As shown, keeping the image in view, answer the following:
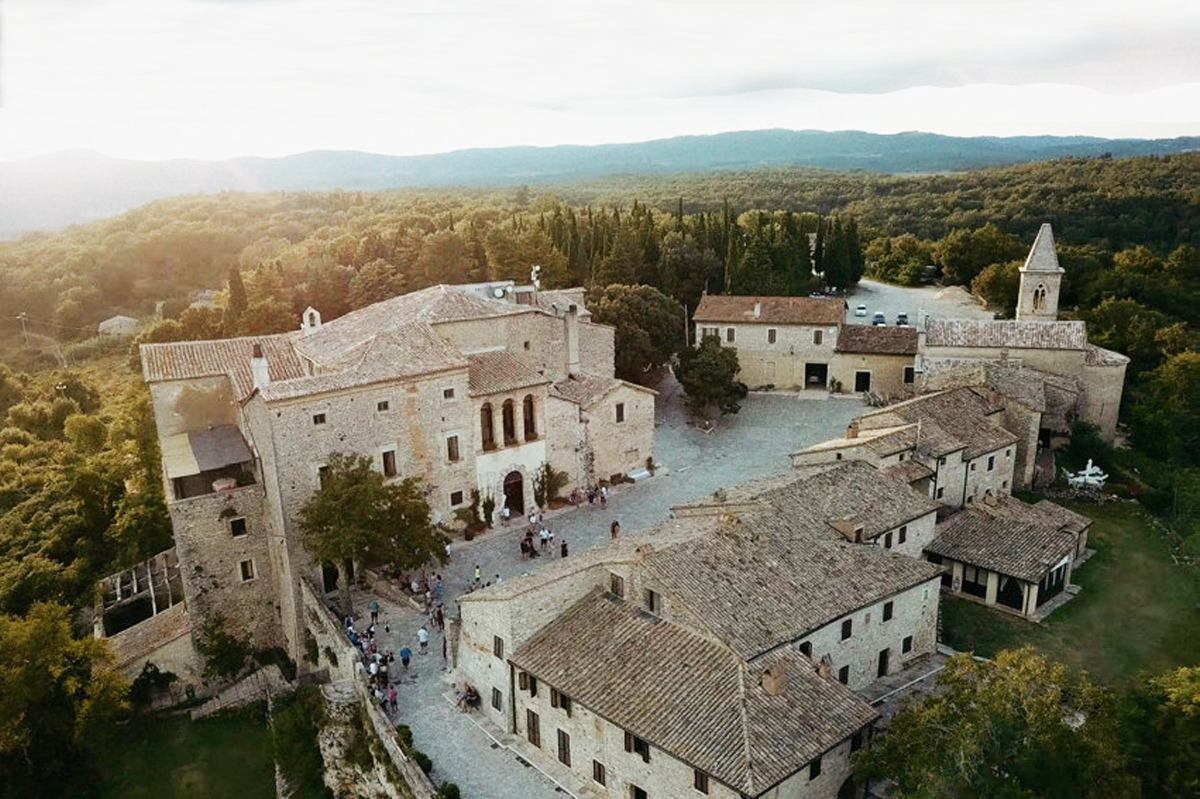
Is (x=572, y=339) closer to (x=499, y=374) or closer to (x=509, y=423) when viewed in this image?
(x=499, y=374)

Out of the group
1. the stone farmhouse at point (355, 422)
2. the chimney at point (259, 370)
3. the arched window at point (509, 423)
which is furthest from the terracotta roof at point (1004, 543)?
the chimney at point (259, 370)

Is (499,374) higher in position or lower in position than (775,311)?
higher

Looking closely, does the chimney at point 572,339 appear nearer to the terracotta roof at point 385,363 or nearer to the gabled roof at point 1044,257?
the terracotta roof at point 385,363

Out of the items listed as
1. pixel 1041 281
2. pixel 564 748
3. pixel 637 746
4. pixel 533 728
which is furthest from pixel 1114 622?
pixel 1041 281

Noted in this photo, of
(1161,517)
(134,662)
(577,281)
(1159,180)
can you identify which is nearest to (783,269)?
(577,281)

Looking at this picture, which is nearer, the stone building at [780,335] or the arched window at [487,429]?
the arched window at [487,429]

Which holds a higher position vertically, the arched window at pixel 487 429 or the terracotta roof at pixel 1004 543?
the arched window at pixel 487 429

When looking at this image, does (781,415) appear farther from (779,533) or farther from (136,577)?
(136,577)
